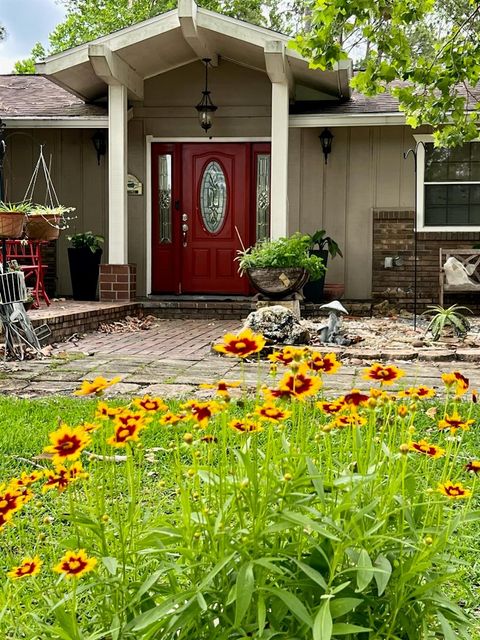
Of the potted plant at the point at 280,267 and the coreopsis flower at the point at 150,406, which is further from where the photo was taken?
the potted plant at the point at 280,267

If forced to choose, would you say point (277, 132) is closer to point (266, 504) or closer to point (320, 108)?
point (320, 108)

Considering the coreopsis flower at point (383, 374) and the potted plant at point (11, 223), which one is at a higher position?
the potted plant at point (11, 223)

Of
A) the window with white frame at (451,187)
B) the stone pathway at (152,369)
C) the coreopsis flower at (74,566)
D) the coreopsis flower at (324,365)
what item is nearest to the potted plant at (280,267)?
the stone pathway at (152,369)

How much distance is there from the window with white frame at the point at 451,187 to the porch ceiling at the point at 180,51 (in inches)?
67.8

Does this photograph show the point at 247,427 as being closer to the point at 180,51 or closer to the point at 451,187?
the point at 180,51

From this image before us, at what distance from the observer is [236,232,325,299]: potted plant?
9.18 meters

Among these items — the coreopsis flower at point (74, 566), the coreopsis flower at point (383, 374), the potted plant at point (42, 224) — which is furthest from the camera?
the potted plant at point (42, 224)

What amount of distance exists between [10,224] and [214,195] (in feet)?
16.2

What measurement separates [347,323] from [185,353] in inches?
116

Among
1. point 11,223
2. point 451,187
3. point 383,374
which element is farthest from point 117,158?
point 383,374

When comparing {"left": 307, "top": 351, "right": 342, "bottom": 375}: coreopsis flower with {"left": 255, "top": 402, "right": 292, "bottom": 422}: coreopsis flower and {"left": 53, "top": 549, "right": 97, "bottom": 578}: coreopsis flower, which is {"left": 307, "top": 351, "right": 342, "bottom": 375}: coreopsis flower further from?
{"left": 53, "top": 549, "right": 97, "bottom": 578}: coreopsis flower

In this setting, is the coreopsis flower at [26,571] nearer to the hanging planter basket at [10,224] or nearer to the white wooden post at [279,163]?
the hanging planter basket at [10,224]

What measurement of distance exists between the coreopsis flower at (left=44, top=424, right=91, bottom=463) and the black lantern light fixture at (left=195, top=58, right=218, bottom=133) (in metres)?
10.2

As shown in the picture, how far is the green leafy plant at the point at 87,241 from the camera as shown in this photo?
37.1ft
